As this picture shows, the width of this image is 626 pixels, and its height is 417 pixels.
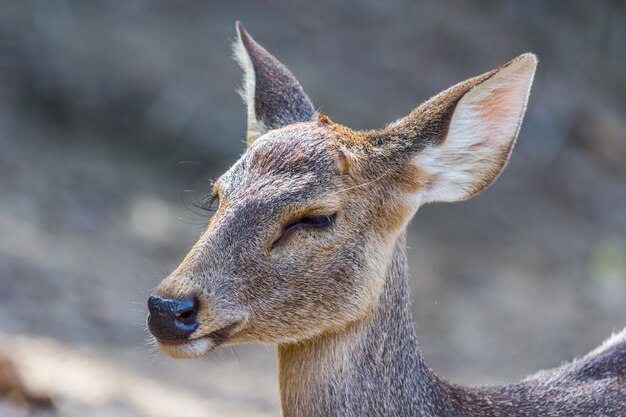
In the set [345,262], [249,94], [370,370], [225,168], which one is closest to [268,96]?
[249,94]

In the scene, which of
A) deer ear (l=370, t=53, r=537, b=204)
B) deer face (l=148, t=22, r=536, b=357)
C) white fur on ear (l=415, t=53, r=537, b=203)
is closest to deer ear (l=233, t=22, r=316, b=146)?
deer face (l=148, t=22, r=536, b=357)

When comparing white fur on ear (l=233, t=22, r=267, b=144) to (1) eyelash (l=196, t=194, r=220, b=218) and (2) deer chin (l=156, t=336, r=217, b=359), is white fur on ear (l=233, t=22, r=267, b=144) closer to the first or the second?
(1) eyelash (l=196, t=194, r=220, b=218)

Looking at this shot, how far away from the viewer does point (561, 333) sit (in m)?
11.0

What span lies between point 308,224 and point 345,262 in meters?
0.22

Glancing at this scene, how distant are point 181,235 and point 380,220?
6.88 metres

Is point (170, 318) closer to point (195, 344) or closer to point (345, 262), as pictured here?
point (195, 344)

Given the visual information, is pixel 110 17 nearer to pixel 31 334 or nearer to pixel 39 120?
pixel 39 120

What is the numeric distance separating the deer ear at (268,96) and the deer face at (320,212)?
438 millimetres

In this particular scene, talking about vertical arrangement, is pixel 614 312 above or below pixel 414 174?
above

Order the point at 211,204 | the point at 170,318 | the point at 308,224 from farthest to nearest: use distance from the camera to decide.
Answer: the point at 211,204 → the point at 308,224 → the point at 170,318

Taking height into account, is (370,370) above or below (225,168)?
below

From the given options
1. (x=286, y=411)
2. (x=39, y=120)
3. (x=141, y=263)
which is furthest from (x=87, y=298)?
(x=286, y=411)

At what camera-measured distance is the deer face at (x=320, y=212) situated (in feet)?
14.0

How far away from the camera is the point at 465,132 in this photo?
4.67 meters
